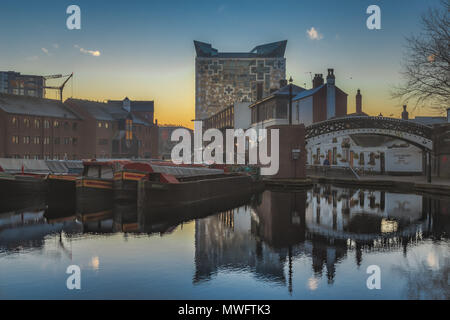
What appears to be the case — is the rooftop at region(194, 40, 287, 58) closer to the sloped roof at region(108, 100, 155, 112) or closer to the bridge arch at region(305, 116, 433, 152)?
the sloped roof at region(108, 100, 155, 112)

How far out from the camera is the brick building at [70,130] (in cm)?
5572

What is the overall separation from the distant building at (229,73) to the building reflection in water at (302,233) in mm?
154346

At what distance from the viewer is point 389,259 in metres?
11.4

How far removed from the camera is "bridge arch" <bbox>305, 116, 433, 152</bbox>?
40.8 metres

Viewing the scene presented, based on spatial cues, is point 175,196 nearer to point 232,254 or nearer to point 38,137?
point 232,254

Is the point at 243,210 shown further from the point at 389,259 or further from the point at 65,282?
the point at 65,282

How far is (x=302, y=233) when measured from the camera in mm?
15156

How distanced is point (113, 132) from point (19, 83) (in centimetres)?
9142

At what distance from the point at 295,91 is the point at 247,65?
399 feet

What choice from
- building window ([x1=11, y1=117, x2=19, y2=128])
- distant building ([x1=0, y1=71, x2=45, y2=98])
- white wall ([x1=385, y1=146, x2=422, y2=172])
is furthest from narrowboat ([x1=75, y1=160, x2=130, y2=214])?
distant building ([x1=0, y1=71, x2=45, y2=98])

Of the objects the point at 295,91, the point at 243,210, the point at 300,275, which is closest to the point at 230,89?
the point at 295,91

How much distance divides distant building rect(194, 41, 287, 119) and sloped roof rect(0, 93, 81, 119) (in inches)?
4347

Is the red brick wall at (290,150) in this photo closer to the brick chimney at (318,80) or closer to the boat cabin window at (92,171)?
the boat cabin window at (92,171)

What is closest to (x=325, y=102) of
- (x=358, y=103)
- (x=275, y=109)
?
(x=275, y=109)
